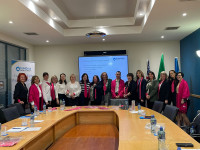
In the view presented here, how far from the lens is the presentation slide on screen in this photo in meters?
7.42

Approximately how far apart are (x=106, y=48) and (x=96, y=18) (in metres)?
1.84

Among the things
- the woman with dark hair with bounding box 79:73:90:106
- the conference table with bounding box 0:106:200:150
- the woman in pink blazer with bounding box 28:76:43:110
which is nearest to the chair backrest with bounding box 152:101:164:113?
the conference table with bounding box 0:106:200:150

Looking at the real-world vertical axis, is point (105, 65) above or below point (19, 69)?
above

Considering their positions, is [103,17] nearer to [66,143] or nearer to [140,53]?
[140,53]

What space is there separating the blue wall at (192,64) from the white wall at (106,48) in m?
0.62

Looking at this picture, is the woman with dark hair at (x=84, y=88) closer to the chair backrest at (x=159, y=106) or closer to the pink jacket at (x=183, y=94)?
the chair backrest at (x=159, y=106)

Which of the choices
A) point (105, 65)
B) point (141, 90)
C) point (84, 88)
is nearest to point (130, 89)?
point (141, 90)

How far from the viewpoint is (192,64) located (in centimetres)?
629

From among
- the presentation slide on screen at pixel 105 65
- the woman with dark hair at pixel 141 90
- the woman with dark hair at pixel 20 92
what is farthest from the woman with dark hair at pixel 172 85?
the woman with dark hair at pixel 20 92

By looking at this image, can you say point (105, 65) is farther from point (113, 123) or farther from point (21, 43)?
point (113, 123)

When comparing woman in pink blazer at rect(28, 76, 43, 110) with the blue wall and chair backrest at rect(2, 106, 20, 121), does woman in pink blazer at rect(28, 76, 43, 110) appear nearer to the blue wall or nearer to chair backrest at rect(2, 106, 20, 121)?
chair backrest at rect(2, 106, 20, 121)

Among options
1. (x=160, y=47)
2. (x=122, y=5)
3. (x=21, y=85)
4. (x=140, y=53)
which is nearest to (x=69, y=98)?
(x=21, y=85)

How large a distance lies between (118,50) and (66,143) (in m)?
5.16

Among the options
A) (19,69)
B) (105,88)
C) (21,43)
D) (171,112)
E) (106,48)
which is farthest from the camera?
(106,48)
